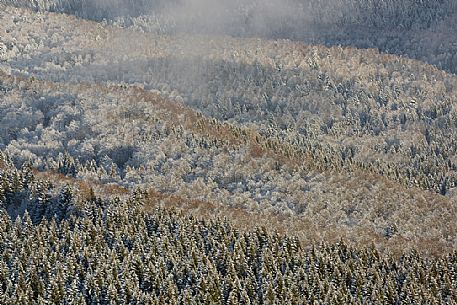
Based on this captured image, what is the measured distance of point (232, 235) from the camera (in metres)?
166

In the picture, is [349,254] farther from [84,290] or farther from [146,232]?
[84,290]

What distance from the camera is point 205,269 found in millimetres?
147750

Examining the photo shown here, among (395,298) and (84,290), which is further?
(395,298)

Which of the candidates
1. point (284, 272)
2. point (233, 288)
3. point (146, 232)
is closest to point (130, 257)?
point (146, 232)

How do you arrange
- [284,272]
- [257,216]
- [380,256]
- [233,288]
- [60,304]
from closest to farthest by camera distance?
[60,304]
[233,288]
[284,272]
[380,256]
[257,216]

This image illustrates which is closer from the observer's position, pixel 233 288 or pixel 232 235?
pixel 233 288

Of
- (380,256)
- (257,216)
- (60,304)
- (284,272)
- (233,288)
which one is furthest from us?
(257,216)

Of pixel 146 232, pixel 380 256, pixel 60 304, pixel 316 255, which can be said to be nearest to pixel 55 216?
pixel 146 232

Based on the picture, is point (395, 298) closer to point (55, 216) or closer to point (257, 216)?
point (257, 216)

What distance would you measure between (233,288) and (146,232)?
32086 millimetres

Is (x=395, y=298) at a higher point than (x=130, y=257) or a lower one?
lower

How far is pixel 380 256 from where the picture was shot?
543 feet

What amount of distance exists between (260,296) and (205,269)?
14.8 metres

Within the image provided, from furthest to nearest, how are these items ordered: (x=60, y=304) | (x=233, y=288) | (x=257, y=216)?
(x=257, y=216) < (x=233, y=288) < (x=60, y=304)
